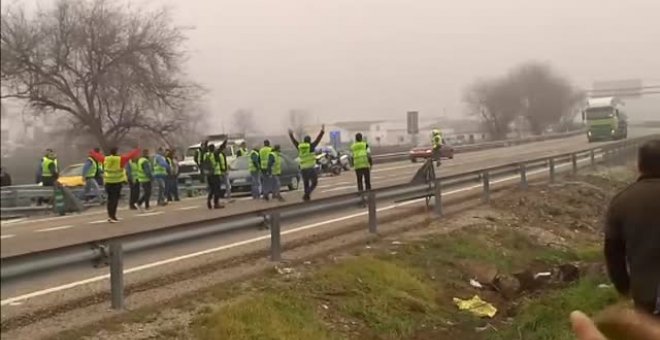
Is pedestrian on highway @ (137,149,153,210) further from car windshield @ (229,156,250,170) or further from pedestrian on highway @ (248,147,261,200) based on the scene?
car windshield @ (229,156,250,170)

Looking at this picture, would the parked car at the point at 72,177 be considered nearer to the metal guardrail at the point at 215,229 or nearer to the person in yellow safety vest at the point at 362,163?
the metal guardrail at the point at 215,229

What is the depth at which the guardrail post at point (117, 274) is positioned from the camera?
7.81m

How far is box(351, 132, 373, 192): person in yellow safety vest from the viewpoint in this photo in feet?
61.7

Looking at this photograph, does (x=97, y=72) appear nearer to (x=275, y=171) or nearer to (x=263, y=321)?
(x=263, y=321)

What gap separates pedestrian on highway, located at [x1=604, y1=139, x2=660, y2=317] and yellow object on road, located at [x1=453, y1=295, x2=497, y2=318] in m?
5.49

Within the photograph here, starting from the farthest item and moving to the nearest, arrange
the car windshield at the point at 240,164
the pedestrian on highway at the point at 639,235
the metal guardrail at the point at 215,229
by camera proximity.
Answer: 1. the car windshield at the point at 240,164
2. the metal guardrail at the point at 215,229
3. the pedestrian on highway at the point at 639,235

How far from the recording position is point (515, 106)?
62.9 ft

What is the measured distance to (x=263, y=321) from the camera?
816 cm

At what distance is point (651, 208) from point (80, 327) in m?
4.95

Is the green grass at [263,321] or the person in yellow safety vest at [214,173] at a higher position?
the person in yellow safety vest at [214,173]

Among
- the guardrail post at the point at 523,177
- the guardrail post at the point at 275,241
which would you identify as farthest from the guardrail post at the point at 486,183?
the guardrail post at the point at 275,241

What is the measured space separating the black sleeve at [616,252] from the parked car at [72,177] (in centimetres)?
438

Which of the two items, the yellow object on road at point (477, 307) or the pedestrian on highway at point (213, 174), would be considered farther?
the pedestrian on highway at point (213, 174)

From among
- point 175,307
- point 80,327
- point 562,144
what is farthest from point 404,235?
point 562,144
